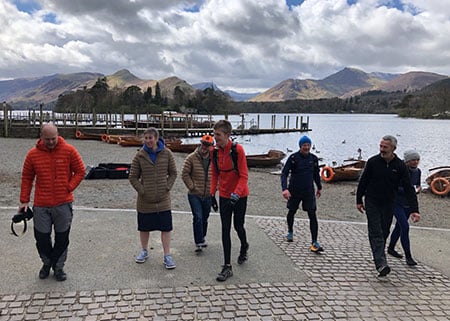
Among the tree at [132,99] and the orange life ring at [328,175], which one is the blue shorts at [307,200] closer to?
the orange life ring at [328,175]

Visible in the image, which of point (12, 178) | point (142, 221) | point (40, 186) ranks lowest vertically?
point (12, 178)

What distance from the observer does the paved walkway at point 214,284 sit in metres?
3.57

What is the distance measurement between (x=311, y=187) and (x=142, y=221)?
243 cm

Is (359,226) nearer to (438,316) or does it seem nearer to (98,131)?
(438,316)

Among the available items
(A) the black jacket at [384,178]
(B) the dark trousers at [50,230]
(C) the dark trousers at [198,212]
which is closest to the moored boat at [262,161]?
(C) the dark trousers at [198,212]

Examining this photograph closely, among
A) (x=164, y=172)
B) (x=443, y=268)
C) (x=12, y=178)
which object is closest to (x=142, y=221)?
(x=164, y=172)

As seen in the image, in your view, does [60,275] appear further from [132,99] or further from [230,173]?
[132,99]

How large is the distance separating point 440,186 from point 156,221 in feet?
39.0

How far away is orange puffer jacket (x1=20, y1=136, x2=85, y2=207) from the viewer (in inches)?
155

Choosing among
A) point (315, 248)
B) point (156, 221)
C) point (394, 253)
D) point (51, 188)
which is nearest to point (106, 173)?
point (156, 221)

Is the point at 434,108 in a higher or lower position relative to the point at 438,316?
higher

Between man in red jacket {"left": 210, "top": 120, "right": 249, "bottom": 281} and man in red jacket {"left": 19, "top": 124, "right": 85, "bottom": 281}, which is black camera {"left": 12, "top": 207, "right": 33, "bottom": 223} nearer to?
man in red jacket {"left": 19, "top": 124, "right": 85, "bottom": 281}

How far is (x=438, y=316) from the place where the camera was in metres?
3.64

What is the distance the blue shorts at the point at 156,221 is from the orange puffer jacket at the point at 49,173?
0.90m
